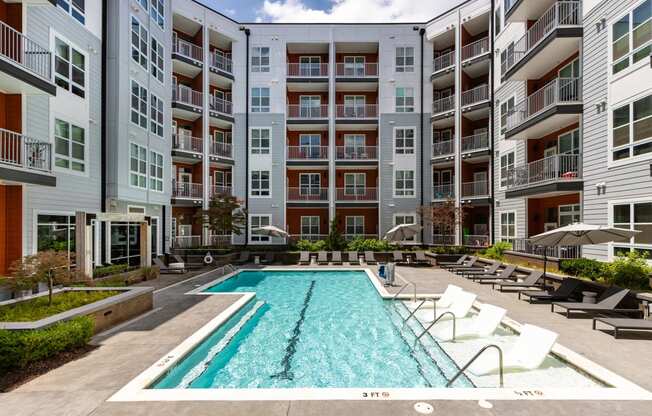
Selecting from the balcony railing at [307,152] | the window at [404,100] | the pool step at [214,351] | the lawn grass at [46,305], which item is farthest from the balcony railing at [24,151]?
the window at [404,100]

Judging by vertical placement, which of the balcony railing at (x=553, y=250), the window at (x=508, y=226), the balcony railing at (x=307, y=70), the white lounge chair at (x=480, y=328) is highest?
the balcony railing at (x=307, y=70)

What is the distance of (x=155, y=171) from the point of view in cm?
2091

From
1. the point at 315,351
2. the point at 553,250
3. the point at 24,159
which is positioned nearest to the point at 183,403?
the point at 315,351

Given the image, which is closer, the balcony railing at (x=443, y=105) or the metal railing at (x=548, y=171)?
the metal railing at (x=548, y=171)

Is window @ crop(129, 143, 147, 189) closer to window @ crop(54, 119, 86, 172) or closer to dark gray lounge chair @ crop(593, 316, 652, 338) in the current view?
window @ crop(54, 119, 86, 172)

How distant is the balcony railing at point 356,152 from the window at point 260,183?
609 cm

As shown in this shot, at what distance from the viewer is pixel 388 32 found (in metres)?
29.0

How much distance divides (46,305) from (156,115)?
601 inches

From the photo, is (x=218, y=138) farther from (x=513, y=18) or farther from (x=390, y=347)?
(x=390, y=347)

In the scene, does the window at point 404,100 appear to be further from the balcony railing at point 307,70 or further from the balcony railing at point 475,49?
the balcony railing at point 307,70

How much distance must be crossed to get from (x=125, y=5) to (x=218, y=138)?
41.0 ft

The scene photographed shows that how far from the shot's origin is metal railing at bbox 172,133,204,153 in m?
25.2

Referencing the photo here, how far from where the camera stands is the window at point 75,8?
1470 centimetres

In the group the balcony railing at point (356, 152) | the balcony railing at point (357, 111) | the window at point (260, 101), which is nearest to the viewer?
the balcony railing at point (356, 152)
